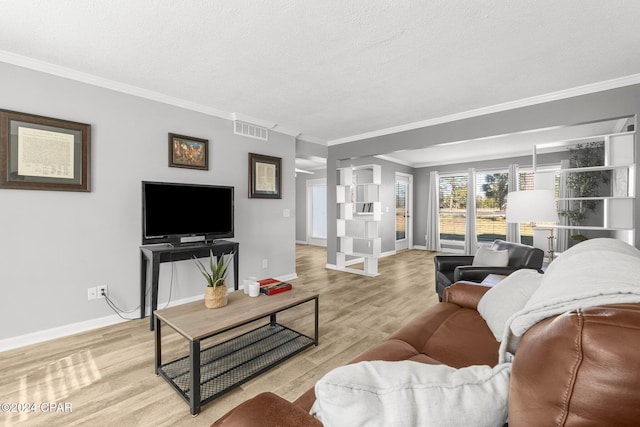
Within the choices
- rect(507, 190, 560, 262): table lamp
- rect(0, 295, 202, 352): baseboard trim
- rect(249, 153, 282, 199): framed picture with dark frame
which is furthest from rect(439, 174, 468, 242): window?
rect(0, 295, 202, 352): baseboard trim

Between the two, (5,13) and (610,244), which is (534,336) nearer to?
(610,244)

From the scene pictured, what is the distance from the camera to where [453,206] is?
284 inches

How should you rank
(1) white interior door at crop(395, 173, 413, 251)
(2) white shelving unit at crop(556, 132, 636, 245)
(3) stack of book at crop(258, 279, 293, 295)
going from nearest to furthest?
(3) stack of book at crop(258, 279, 293, 295) → (2) white shelving unit at crop(556, 132, 636, 245) → (1) white interior door at crop(395, 173, 413, 251)

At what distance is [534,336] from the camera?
593 mm

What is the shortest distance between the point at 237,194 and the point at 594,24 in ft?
12.0

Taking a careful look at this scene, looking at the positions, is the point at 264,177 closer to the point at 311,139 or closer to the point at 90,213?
the point at 311,139

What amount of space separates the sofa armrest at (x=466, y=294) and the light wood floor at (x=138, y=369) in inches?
31.5

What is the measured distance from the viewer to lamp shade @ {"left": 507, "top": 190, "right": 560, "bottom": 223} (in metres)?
2.62

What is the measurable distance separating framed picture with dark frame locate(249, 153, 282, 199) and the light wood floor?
172cm

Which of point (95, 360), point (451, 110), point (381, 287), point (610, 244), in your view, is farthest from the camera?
point (381, 287)

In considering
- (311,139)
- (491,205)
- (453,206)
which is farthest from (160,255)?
(491,205)

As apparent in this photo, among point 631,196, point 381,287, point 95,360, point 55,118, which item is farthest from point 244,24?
point 631,196

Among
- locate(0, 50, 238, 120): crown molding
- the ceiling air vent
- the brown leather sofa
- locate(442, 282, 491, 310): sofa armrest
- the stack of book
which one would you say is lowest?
the stack of book

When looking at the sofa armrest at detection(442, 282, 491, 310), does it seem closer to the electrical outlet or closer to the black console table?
the black console table
